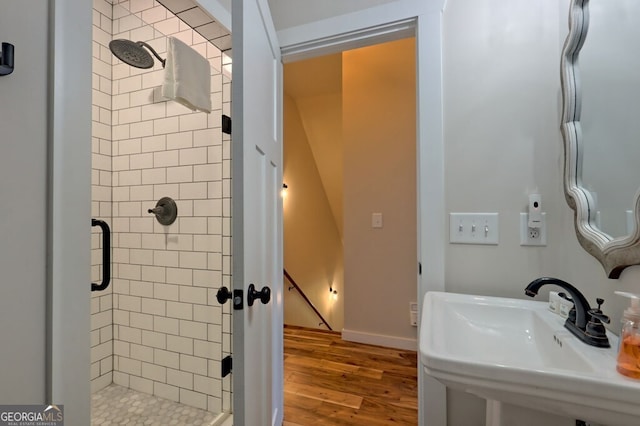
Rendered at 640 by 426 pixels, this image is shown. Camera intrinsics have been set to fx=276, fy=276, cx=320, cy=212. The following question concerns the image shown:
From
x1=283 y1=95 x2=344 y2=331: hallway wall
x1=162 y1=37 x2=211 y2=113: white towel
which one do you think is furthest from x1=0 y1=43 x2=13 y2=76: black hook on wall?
x1=283 y1=95 x2=344 y2=331: hallway wall

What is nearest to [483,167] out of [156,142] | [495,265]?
[495,265]

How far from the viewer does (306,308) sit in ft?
13.5

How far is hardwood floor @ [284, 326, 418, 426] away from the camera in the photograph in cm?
158

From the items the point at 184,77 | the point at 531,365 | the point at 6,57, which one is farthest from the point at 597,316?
the point at 184,77

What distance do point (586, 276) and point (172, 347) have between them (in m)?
2.09

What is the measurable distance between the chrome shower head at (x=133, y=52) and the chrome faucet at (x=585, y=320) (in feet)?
7.09

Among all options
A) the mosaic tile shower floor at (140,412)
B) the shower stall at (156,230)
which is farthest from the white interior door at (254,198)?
the mosaic tile shower floor at (140,412)

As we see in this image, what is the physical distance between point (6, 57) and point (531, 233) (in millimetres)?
1623

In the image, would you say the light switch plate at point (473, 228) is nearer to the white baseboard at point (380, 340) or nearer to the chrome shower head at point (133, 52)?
the white baseboard at point (380, 340)

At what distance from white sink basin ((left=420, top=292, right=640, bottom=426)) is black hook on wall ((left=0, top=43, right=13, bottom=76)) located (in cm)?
104

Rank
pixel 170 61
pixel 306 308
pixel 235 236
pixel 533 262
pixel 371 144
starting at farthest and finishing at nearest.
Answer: pixel 306 308 < pixel 371 144 < pixel 170 61 < pixel 533 262 < pixel 235 236

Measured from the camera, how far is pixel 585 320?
0.77 meters

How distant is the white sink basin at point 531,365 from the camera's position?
531 millimetres

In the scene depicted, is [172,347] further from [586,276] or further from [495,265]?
Result: [586,276]
